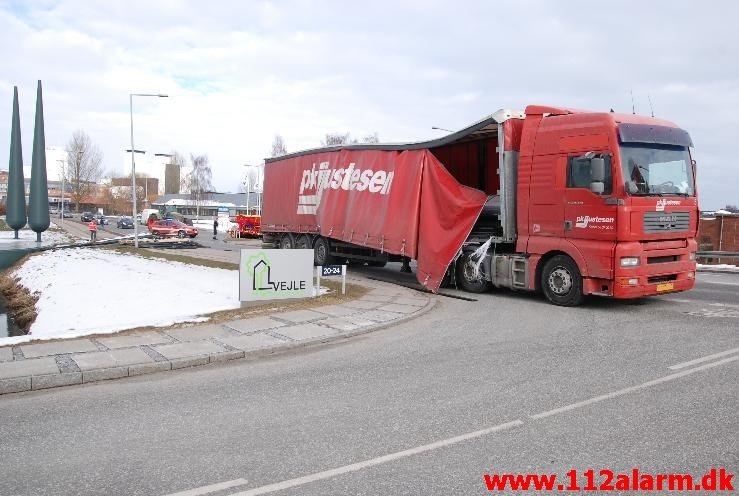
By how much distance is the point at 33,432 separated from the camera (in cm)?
488

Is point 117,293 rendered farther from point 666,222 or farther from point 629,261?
point 666,222

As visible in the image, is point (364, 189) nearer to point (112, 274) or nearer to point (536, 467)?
point (112, 274)

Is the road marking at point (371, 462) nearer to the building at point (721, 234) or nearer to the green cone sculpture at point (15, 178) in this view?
the building at point (721, 234)

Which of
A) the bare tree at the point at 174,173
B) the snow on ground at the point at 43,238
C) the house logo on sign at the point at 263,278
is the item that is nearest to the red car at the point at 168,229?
the snow on ground at the point at 43,238

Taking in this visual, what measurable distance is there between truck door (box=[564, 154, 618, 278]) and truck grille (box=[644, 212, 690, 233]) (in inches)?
27.5

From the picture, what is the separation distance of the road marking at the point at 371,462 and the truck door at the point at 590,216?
20.2ft

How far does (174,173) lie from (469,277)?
125 meters

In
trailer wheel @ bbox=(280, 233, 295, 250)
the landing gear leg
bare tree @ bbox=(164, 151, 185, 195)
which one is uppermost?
bare tree @ bbox=(164, 151, 185, 195)

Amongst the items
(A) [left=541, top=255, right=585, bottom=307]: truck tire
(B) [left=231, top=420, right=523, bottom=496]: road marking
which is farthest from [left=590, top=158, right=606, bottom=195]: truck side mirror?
(B) [left=231, top=420, right=523, bottom=496]: road marking

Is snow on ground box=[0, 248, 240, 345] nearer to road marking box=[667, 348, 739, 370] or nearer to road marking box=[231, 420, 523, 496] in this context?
road marking box=[231, 420, 523, 496]

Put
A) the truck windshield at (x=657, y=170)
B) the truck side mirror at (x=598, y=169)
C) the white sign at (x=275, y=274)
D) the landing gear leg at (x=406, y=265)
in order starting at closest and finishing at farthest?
the truck side mirror at (x=598, y=169) → the truck windshield at (x=657, y=170) → the white sign at (x=275, y=274) → the landing gear leg at (x=406, y=265)

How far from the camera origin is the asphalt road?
398cm

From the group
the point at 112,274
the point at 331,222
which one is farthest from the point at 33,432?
the point at 112,274

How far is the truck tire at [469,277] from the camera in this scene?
13.0 metres
